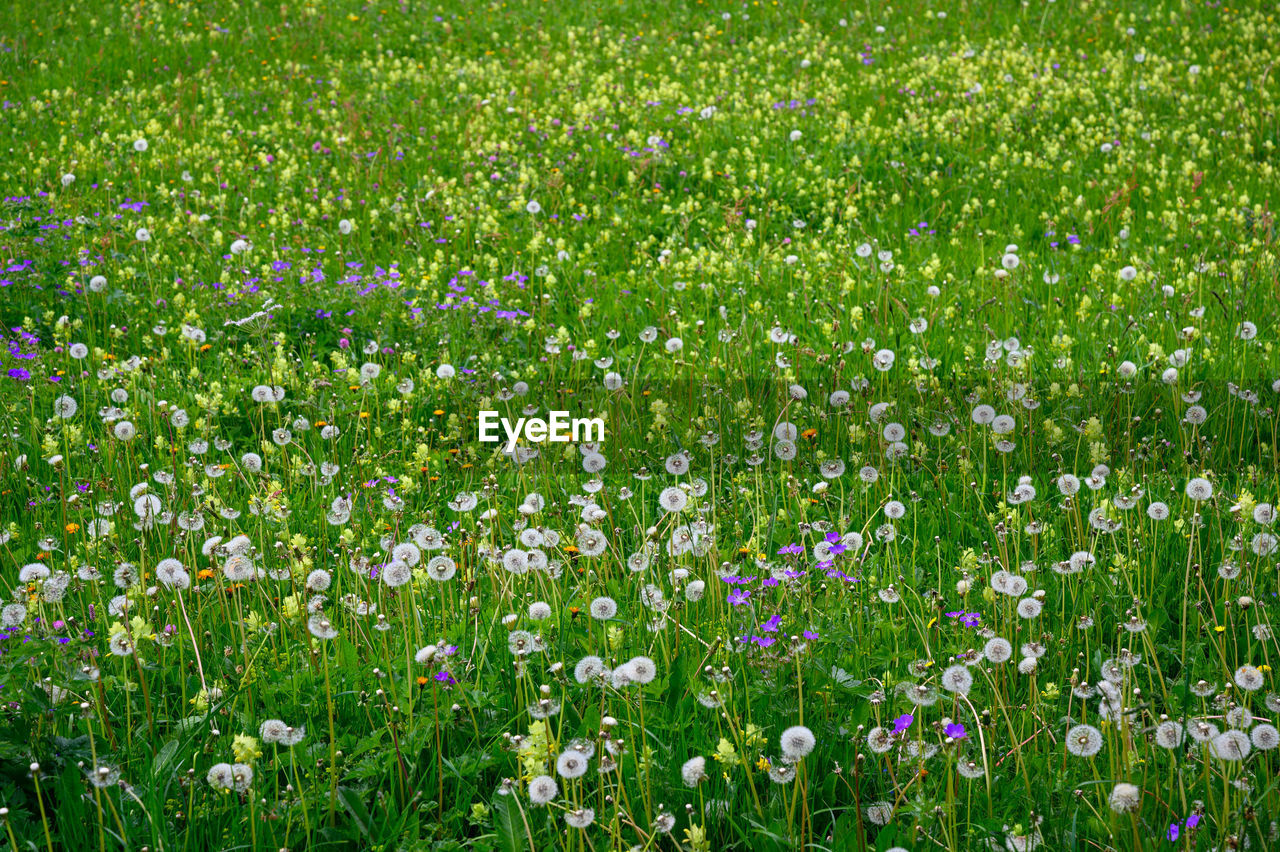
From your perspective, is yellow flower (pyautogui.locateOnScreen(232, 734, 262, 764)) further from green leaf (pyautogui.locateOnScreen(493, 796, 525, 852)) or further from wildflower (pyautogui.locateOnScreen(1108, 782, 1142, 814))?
wildflower (pyautogui.locateOnScreen(1108, 782, 1142, 814))

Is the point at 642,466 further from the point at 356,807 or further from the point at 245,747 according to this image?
the point at 245,747

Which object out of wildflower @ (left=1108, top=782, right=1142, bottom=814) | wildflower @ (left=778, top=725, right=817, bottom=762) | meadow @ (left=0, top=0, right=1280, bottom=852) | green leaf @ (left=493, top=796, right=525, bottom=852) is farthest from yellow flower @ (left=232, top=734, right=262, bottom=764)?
wildflower @ (left=1108, top=782, right=1142, bottom=814)

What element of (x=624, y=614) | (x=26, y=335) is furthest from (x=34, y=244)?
(x=624, y=614)

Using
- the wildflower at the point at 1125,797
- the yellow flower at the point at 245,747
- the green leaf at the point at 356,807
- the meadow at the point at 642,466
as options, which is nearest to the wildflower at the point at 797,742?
the meadow at the point at 642,466

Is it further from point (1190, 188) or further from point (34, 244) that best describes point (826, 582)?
point (1190, 188)

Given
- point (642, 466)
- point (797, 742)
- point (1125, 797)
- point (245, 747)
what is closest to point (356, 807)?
point (245, 747)

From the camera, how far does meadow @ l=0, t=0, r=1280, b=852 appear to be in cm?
224

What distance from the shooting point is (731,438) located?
14.3ft

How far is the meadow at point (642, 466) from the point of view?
88.1 inches

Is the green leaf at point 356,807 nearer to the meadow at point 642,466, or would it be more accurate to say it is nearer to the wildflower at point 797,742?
the meadow at point 642,466

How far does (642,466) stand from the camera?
13.6 feet

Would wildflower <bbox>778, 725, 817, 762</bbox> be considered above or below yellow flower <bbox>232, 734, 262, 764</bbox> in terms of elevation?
above

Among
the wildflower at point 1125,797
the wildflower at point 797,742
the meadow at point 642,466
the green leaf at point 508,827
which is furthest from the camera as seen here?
the meadow at point 642,466

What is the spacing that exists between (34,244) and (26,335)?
1.32m
